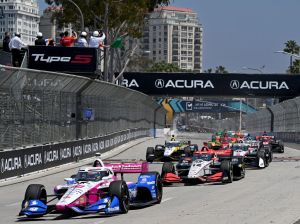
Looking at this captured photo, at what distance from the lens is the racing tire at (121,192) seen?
13.8 metres

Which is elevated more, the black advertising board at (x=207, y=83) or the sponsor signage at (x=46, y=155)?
the black advertising board at (x=207, y=83)

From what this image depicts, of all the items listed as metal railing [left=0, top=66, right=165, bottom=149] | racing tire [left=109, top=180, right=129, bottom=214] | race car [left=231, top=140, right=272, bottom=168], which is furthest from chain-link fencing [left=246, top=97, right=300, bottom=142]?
racing tire [left=109, top=180, right=129, bottom=214]

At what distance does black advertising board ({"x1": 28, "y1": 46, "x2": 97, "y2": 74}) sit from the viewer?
34.6 m

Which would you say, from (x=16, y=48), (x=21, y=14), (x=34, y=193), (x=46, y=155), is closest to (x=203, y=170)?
(x=46, y=155)

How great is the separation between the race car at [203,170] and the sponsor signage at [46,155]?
185 inches

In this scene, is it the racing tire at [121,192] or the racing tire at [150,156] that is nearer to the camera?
the racing tire at [121,192]

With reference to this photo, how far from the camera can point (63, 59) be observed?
115ft

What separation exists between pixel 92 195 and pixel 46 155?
1205cm

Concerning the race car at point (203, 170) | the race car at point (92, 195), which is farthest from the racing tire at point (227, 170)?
the race car at point (92, 195)

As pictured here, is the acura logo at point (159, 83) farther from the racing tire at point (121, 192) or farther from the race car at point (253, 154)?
the racing tire at point (121, 192)

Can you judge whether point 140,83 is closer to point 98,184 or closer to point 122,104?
point 122,104

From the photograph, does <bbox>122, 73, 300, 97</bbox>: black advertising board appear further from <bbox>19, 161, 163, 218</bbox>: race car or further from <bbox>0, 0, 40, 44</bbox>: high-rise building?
<bbox>0, 0, 40, 44</bbox>: high-rise building

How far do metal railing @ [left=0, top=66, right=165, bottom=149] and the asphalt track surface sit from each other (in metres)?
2.04

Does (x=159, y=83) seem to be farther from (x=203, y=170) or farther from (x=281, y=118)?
Result: (x=203, y=170)
